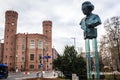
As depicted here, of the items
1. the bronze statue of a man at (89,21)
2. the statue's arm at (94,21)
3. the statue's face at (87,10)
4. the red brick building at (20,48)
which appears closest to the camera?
the statue's arm at (94,21)

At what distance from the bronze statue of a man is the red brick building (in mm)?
64240

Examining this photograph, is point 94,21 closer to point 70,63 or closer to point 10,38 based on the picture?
point 70,63

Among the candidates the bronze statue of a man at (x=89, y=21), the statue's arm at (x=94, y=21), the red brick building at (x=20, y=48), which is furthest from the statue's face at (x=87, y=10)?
the red brick building at (x=20, y=48)

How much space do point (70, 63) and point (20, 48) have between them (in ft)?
168

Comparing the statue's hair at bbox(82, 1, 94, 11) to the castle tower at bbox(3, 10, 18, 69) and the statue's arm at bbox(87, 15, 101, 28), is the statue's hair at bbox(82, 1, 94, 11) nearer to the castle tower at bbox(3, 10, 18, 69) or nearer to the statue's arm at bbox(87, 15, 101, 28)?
the statue's arm at bbox(87, 15, 101, 28)

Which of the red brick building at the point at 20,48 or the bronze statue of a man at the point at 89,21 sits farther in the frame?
the red brick building at the point at 20,48

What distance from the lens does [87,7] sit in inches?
578

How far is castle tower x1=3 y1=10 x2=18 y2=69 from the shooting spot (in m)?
78.5

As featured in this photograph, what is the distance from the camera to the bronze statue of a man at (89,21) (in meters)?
14.5

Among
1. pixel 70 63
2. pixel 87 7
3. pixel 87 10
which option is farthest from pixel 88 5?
pixel 70 63

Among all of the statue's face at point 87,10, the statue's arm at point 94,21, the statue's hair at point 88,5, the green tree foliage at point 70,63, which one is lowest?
the green tree foliage at point 70,63

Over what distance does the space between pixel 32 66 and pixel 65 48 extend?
4817 cm

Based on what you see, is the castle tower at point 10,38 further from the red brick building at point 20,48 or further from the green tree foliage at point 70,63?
the green tree foliage at point 70,63

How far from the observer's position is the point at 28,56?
266 ft
